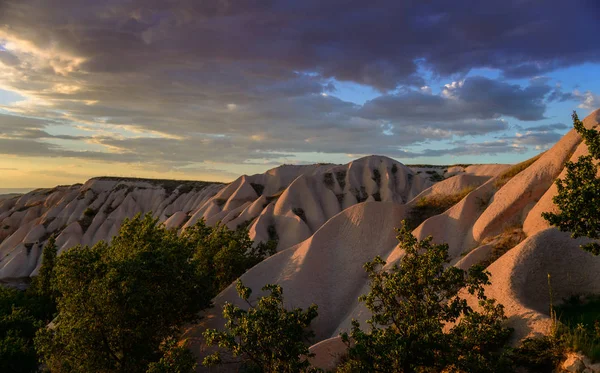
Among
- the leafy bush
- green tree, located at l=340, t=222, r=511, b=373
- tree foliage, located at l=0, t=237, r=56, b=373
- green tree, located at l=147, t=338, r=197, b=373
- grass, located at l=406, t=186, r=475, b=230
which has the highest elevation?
grass, located at l=406, t=186, r=475, b=230

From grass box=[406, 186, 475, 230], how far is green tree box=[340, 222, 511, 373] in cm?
1870

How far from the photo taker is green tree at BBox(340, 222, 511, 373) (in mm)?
11531

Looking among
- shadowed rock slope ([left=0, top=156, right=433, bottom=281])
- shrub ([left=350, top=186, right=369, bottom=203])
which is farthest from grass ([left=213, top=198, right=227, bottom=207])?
shrub ([left=350, top=186, right=369, bottom=203])

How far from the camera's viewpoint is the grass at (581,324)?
11.5 meters

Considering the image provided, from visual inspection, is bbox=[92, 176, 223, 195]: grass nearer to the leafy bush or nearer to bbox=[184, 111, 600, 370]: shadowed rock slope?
bbox=[184, 111, 600, 370]: shadowed rock slope

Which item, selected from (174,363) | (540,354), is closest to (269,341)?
(174,363)

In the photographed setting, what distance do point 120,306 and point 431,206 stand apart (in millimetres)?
23895

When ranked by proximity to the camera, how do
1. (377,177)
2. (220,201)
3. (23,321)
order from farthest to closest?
(377,177) < (220,201) < (23,321)

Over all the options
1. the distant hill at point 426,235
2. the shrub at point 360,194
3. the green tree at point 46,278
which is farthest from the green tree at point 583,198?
the shrub at point 360,194

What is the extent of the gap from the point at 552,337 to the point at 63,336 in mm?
18857

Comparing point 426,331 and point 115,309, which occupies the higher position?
point 426,331

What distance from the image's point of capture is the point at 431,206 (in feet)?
111

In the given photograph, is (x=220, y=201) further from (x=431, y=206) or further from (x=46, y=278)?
(x=431, y=206)

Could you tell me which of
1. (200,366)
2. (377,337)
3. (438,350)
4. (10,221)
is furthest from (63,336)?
(10,221)
